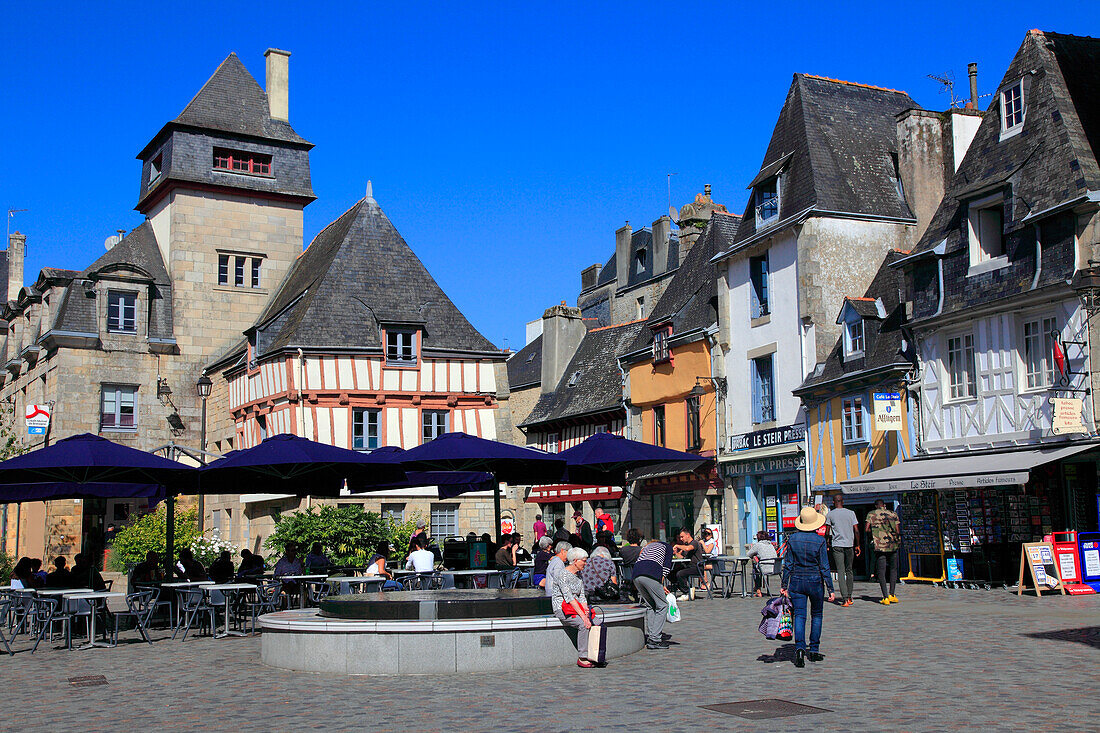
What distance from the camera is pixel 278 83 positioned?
3588 cm

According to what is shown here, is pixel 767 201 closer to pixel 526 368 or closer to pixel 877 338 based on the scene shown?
pixel 877 338

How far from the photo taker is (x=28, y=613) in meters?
12.4

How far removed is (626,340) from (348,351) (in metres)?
9.32

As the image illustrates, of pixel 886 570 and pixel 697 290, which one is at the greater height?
pixel 697 290

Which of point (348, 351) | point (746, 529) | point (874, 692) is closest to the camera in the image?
point (874, 692)

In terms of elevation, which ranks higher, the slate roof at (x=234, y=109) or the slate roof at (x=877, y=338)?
the slate roof at (x=234, y=109)

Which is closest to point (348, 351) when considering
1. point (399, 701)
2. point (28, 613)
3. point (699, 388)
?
point (699, 388)

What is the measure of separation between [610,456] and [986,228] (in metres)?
7.89

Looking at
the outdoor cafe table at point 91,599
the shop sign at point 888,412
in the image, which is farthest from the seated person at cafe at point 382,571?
the shop sign at point 888,412

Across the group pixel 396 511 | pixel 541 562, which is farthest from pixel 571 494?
pixel 541 562

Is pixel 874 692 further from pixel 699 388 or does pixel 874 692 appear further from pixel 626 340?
pixel 626 340

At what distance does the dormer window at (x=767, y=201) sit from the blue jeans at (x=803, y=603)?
54.1ft

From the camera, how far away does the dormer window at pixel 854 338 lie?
21453mm

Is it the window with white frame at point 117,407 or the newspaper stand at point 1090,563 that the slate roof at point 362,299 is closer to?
the window with white frame at point 117,407
